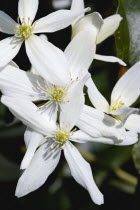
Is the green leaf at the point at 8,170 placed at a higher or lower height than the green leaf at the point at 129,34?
lower

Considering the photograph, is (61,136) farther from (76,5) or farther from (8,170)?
(8,170)

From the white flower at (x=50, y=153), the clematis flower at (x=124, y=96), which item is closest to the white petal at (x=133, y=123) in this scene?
the clematis flower at (x=124, y=96)

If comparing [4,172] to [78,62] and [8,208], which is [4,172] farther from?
[78,62]

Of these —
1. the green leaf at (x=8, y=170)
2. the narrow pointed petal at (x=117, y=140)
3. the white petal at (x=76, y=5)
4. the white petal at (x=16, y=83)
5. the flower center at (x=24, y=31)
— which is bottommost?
the green leaf at (x=8, y=170)

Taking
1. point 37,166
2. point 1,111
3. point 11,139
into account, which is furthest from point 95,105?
point 11,139

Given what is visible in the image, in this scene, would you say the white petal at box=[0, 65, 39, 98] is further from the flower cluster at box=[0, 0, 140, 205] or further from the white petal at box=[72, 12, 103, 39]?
the white petal at box=[72, 12, 103, 39]

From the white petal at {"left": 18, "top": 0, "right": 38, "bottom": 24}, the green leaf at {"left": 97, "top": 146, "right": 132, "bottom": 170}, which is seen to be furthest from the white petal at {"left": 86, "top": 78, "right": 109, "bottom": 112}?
the green leaf at {"left": 97, "top": 146, "right": 132, "bottom": 170}

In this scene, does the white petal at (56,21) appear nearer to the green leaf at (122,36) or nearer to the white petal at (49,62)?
the white petal at (49,62)

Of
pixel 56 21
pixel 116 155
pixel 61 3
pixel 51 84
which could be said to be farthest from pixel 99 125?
pixel 116 155
